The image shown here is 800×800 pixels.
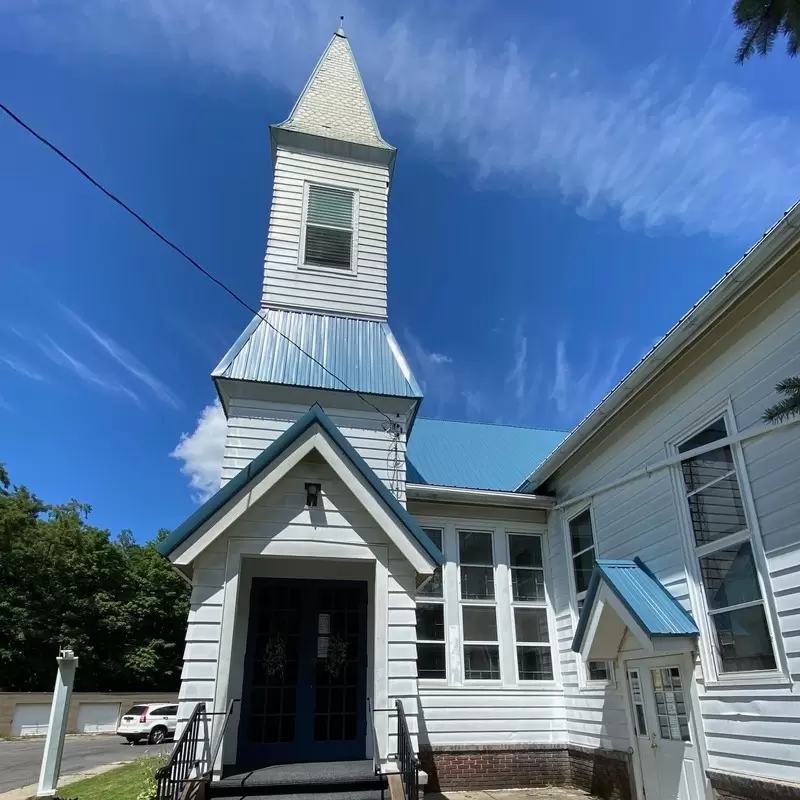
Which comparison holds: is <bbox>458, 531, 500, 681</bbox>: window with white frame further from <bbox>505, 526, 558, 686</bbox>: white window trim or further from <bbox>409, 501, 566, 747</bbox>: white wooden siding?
<bbox>505, 526, 558, 686</bbox>: white window trim

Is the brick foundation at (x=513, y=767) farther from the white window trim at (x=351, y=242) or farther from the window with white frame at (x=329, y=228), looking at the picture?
the window with white frame at (x=329, y=228)

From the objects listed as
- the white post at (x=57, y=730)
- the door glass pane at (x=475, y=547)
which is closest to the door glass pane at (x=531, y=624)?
the door glass pane at (x=475, y=547)

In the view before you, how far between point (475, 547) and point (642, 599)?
3529 mm

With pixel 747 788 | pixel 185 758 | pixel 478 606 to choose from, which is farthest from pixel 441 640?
pixel 185 758

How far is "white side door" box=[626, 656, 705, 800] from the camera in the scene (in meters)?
6.93

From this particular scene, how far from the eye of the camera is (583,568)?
9.98 metres

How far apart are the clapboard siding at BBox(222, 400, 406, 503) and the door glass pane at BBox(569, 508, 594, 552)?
3264 mm

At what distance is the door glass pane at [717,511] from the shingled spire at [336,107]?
29.7ft

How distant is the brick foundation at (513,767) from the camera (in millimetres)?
8930

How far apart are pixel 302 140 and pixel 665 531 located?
9.82 metres

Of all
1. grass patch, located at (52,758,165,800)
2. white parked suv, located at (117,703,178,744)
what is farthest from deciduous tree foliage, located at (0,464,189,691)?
grass patch, located at (52,758,165,800)

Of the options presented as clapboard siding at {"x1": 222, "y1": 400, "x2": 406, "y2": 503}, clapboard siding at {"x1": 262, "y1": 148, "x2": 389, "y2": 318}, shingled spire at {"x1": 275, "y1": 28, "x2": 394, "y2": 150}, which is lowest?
clapboard siding at {"x1": 222, "y1": 400, "x2": 406, "y2": 503}

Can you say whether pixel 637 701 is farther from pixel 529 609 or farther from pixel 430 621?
pixel 430 621

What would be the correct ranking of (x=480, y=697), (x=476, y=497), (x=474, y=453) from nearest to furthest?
(x=480, y=697)
(x=476, y=497)
(x=474, y=453)
